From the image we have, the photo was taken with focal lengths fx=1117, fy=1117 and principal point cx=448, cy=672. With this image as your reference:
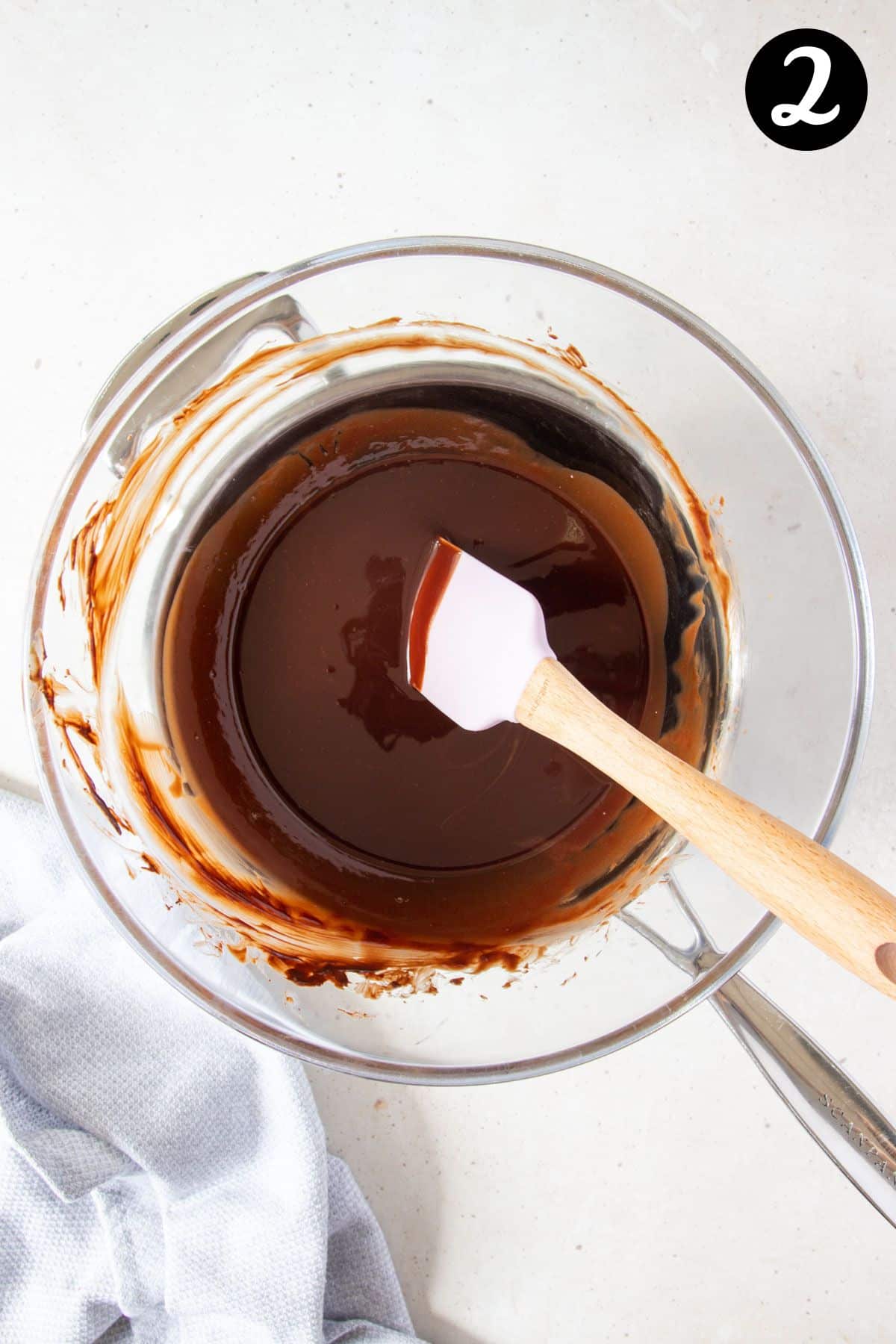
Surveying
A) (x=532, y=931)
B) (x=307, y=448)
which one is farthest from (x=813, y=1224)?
(x=307, y=448)

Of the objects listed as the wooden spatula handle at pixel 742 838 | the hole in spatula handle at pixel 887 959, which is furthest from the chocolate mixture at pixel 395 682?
the hole in spatula handle at pixel 887 959

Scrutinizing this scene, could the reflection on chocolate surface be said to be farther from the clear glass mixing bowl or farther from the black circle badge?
the black circle badge

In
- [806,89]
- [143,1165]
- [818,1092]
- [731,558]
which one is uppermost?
[806,89]

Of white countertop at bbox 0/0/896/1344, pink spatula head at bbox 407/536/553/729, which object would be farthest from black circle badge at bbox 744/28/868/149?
pink spatula head at bbox 407/536/553/729

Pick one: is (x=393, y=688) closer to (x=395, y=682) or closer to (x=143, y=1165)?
(x=395, y=682)

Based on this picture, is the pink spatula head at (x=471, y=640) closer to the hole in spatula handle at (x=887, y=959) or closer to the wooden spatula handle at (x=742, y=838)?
the wooden spatula handle at (x=742, y=838)

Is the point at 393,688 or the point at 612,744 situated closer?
the point at 612,744

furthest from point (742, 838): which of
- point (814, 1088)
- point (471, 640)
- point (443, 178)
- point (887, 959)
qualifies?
point (443, 178)
